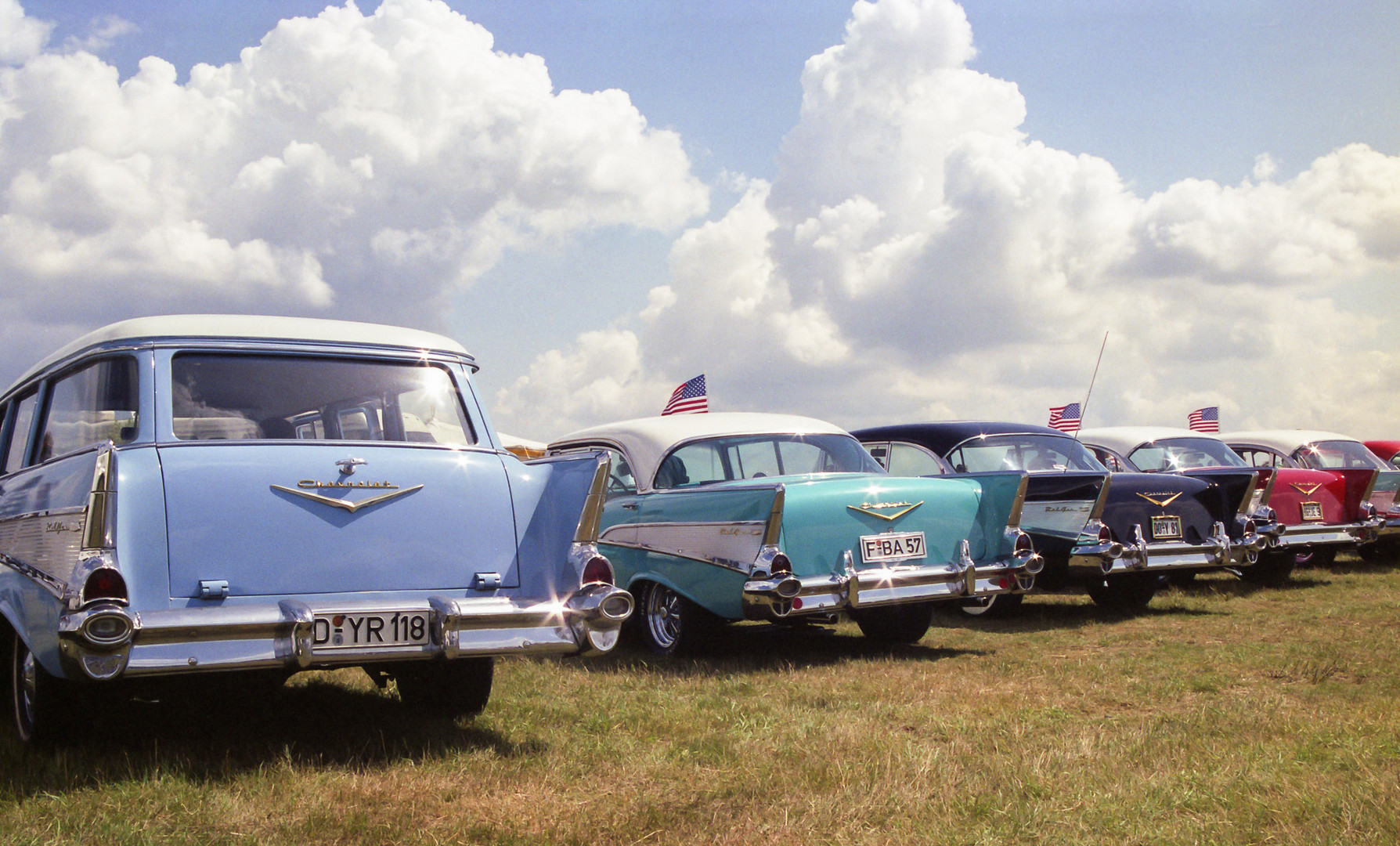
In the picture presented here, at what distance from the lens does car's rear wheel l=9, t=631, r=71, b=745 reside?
13.9 feet

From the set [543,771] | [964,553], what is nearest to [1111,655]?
[964,553]

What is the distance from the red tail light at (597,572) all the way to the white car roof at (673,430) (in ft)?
10.3

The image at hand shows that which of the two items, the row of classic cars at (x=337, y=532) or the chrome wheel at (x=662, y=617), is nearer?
the row of classic cars at (x=337, y=532)

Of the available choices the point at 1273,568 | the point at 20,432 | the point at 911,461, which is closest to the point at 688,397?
the point at 911,461

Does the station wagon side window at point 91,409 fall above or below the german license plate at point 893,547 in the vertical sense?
above

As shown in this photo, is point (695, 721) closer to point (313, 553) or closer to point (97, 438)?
point (313, 553)

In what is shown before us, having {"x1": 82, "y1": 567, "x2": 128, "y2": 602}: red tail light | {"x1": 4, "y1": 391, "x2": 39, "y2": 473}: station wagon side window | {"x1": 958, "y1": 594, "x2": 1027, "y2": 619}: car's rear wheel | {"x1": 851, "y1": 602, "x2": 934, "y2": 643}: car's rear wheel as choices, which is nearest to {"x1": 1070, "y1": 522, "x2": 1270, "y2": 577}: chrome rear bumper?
{"x1": 958, "y1": 594, "x2": 1027, "y2": 619}: car's rear wheel

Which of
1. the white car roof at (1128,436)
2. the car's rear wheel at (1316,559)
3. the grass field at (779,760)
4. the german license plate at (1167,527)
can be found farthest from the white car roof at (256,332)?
the car's rear wheel at (1316,559)

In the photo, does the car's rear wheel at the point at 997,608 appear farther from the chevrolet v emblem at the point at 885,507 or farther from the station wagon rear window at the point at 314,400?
the station wagon rear window at the point at 314,400

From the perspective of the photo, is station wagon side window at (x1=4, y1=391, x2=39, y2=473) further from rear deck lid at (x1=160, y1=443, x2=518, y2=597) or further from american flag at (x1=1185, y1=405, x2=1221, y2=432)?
american flag at (x1=1185, y1=405, x2=1221, y2=432)

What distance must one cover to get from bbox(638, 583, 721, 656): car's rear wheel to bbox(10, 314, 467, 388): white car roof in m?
2.83

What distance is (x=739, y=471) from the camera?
7918mm

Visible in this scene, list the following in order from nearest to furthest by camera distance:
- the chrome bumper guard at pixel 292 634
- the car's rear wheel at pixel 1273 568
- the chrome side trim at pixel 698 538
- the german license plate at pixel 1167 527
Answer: the chrome bumper guard at pixel 292 634, the chrome side trim at pixel 698 538, the german license plate at pixel 1167 527, the car's rear wheel at pixel 1273 568

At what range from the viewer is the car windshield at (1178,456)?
12234 millimetres
